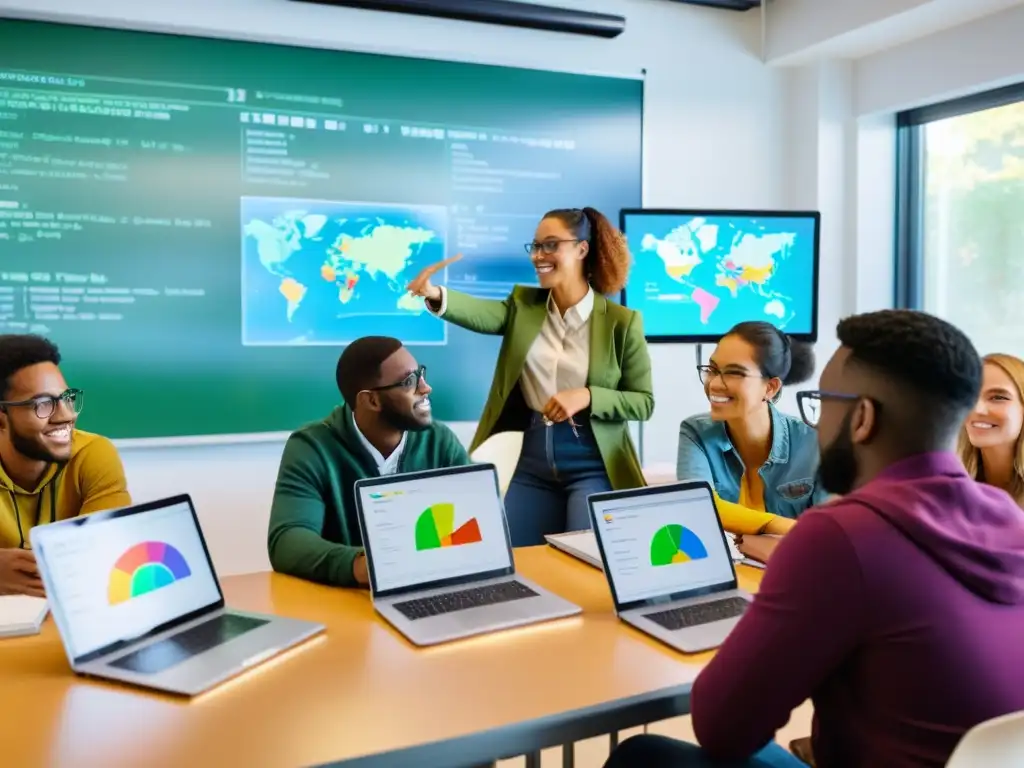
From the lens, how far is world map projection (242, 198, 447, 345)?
360 cm

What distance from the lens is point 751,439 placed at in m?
2.50

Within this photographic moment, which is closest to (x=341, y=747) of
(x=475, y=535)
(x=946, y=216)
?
(x=475, y=535)

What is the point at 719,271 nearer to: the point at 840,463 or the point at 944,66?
the point at 944,66

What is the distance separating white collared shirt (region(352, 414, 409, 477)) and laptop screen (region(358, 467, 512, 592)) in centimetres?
36

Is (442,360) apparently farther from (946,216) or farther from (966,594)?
(966,594)

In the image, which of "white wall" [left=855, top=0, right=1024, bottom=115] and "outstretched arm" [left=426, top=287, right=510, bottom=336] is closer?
"outstretched arm" [left=426, top=287, right=510, bottom=336]

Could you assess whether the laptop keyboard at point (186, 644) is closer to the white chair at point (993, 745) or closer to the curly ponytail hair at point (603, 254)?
the white chair at point (993, 745)

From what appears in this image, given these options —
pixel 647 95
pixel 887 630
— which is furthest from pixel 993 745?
pixel 647 95

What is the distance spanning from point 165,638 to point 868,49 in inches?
160

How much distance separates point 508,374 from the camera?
10.0ft

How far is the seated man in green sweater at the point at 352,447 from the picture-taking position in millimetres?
2084

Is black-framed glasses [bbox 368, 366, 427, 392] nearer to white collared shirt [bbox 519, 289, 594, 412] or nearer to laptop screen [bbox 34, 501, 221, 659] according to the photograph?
laptop screen [bbox 34, 501, 221, 659]

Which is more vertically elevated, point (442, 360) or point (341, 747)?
point (442, 360)

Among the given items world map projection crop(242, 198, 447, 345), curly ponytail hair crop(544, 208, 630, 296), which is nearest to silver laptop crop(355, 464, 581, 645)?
curly ponytail hair crop(544, 208, 630, 296)
